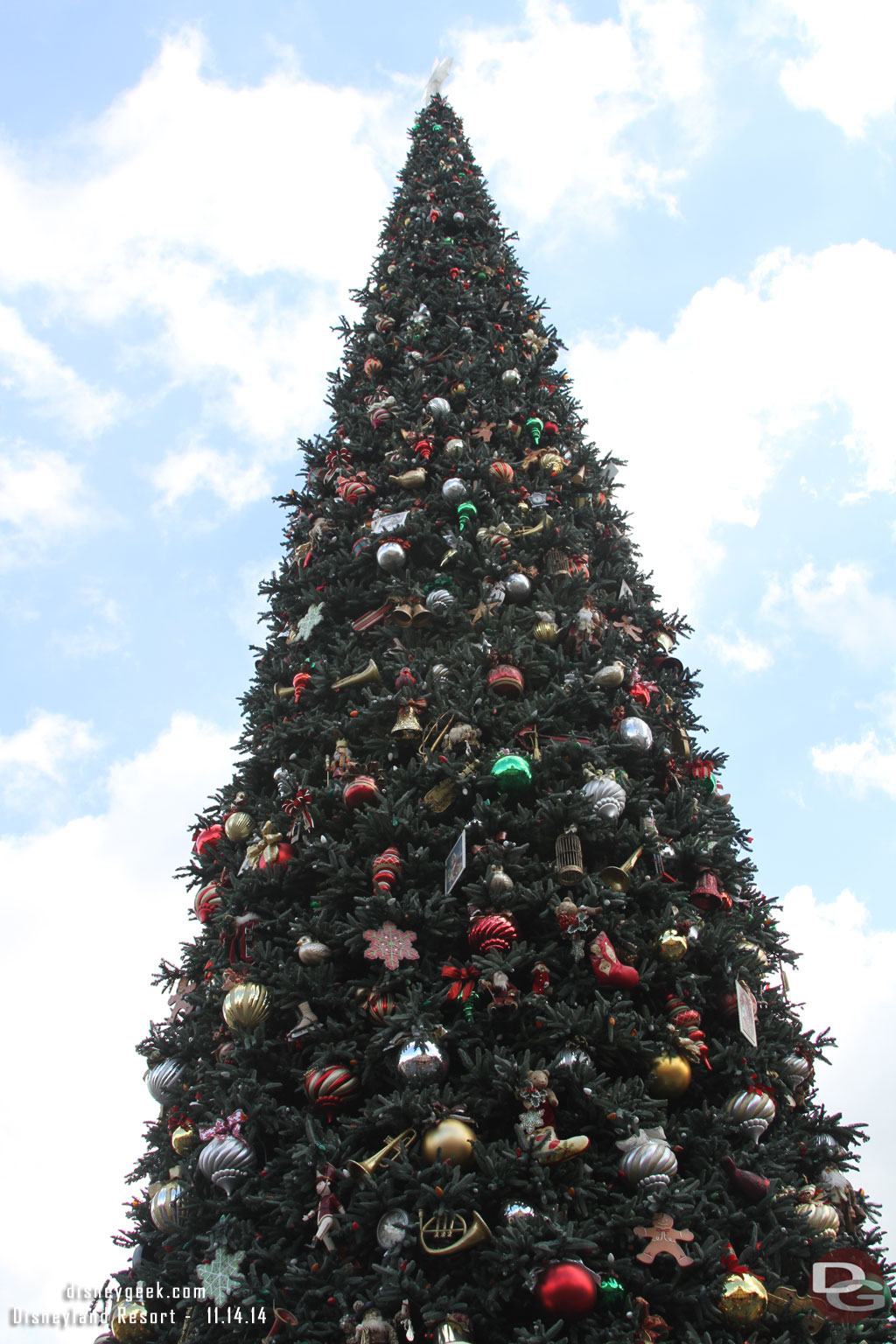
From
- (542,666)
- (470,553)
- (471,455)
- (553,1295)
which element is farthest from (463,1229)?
(471,455)

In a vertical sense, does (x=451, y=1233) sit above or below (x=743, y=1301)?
above

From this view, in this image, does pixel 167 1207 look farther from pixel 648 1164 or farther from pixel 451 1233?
pixel 648 1164

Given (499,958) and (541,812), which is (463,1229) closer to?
(499,958)

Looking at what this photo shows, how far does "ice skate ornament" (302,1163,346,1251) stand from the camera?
3.14 meters

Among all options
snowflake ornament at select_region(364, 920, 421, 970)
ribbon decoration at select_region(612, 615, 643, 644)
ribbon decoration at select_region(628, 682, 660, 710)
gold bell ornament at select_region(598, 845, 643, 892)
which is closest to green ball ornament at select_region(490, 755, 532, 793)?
gold bell ornament at select_region(598, 845, 643, 892)

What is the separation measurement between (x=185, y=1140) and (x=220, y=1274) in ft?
2.29

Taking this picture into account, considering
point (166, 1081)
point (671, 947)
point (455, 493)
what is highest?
point (455, 493)

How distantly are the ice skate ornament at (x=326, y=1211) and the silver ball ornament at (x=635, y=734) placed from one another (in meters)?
2.45

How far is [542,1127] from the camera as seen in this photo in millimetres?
3227

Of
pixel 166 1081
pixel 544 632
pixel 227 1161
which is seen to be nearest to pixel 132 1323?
pixel 227 1161

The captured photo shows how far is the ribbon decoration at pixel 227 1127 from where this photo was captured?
139 inches

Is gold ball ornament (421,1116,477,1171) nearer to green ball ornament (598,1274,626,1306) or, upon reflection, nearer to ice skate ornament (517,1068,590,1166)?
ice skate ornament (517,1068,590,1166)

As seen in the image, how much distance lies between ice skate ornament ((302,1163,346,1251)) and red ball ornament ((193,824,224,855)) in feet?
7.59

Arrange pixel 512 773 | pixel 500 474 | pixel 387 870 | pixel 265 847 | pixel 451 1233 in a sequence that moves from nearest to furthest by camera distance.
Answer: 1. pixel 451 1233
2. pixel 387 870
3. pixel 512 773
4. pixel 265 847
5. pixel 500 474
